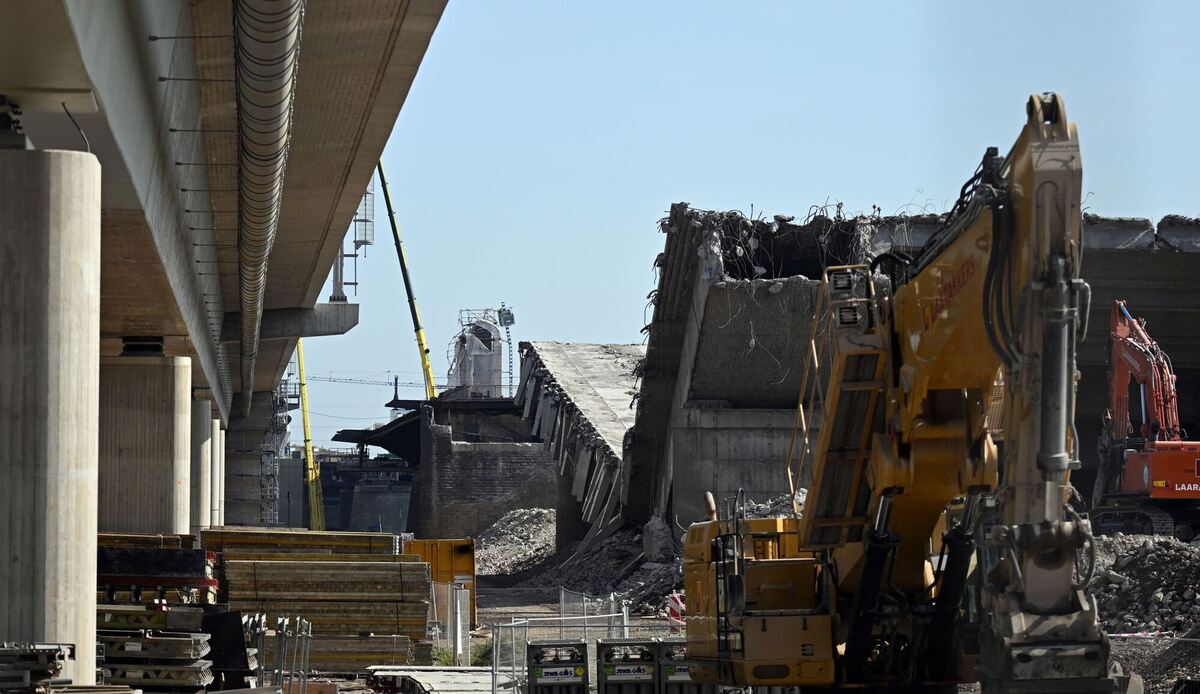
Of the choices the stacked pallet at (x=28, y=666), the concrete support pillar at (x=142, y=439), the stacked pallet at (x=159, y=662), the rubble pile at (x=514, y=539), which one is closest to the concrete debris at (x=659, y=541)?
the concrete support pillar at (x=142, y=439)

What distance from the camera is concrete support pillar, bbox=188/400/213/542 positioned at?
4041 cm

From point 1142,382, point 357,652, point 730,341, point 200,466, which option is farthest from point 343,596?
point 1142,382

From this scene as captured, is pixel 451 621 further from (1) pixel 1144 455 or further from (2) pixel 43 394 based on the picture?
(2) pixel 43 394

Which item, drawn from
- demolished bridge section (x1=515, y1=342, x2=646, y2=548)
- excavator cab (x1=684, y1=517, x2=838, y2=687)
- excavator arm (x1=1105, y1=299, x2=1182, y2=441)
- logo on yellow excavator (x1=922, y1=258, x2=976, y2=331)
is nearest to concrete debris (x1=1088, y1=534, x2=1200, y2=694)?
excavator arm (x1=1105, y1=299, x2=1182, y2=441)

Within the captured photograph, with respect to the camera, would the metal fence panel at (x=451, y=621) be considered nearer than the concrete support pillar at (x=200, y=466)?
Yes

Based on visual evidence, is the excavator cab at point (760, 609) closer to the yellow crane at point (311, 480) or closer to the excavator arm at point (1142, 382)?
the excavator arm at point (1142, 382)

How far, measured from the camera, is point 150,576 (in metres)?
22.0

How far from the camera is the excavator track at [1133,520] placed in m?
34.8

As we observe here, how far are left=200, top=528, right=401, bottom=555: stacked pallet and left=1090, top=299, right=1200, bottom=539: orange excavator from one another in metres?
15.1

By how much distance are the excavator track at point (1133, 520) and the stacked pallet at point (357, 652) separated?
54.4 feet

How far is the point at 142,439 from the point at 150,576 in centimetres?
795

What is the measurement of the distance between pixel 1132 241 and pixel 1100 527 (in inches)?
240

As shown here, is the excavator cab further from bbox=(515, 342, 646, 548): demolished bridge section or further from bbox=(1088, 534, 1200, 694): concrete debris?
bbox=(515, 342, 646, 548): demolished bridge section

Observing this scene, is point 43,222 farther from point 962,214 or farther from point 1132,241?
point 1132,241
